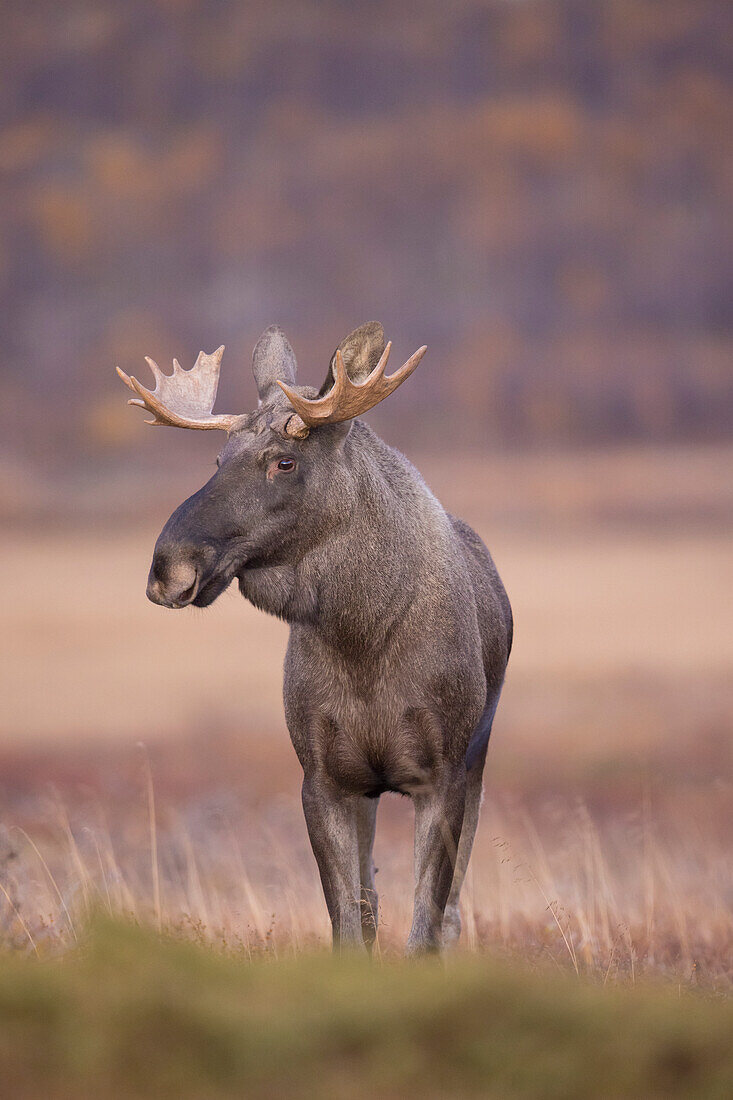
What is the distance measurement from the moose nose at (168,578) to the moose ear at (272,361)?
1.24 metres

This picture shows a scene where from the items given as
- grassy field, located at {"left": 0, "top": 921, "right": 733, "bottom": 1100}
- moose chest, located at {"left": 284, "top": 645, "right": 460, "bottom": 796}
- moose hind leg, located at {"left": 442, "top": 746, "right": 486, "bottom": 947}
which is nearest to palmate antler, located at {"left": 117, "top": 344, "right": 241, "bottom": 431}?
moose chest, located at {"left": 284, "top": 645, "right": 460, "bottom": 796}

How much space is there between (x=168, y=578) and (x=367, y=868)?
1.99 m

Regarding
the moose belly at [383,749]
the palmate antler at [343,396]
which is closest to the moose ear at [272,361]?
the palmate antler at [343,396]

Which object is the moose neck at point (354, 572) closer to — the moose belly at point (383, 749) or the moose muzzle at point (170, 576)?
the moose belly at point (383, 749)

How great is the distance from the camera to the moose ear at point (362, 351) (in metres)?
5.54

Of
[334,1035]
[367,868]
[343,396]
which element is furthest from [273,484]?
[334,1035]

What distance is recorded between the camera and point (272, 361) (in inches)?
243

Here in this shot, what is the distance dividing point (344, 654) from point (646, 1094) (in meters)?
4.33

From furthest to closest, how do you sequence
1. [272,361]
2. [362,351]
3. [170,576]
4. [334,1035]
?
[272,361] < [362,351] < [170,576] < [334,1035]

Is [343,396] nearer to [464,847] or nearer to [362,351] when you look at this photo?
[362,351]

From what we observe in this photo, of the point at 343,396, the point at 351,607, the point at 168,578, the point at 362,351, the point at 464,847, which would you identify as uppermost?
the point at 362,351

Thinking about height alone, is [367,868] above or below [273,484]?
below

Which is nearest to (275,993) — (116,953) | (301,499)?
(116,953)

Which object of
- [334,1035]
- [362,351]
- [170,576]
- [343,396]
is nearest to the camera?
[334,1035]
